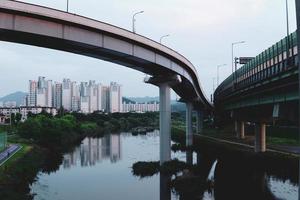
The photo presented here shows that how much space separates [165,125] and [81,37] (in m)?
17.4

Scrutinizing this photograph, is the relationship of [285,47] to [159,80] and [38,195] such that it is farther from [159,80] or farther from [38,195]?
[38,195]

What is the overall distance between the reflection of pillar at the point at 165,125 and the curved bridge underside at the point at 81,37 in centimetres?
284

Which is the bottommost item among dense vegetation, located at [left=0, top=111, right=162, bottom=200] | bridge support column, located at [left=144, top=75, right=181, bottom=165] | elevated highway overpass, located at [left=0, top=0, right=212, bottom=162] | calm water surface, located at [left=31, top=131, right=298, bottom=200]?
calm water surface, located at [left=31, top=131, right=298, bottom=200]

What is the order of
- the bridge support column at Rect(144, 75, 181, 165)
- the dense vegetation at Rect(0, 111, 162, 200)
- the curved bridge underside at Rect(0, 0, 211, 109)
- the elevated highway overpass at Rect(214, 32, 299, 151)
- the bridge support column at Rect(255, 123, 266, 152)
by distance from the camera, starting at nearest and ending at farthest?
the curved bridge underside at Rect(0, 0, 211, 109)
the elevated highway overpass at Rect(214, 32, 299, 151)
the dense vegetation at Rect(0, 111, 162, 200)
the bridge support column at Rect(144, 75, 181, 165)
the bridge support column at Rect(255, 123, 266, 152)

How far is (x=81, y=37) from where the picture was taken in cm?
2969

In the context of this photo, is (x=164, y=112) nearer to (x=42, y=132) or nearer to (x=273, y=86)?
(x=273, y=86)

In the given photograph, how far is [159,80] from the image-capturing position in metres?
44.3

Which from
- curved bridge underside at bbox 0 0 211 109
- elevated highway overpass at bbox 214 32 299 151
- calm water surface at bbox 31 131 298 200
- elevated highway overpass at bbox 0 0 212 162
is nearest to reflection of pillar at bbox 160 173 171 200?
calm water surface at bbox 31 131 298 200

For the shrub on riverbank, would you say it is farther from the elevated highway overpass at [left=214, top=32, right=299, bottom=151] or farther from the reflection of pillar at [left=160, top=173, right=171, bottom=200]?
→ the reflection of pillar at [left=160, top=173, right=171, bottom=200]

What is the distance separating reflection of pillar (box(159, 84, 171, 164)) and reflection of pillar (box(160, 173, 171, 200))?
129 inches

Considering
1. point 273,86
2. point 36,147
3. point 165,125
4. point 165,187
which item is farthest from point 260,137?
point 36,147

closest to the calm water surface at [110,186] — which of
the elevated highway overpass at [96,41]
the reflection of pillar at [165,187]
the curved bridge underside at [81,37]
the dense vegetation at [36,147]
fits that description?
the reflection of pillar at [165,187]

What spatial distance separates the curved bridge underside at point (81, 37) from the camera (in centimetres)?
2597

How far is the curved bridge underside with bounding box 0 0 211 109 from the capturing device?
26.0m
